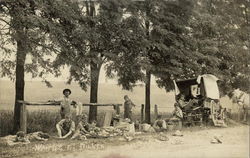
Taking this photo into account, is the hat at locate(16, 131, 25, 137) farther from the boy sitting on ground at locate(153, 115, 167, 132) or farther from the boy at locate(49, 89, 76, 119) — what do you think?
the boy sitting on ground at locate(153, 115, 167, 132)

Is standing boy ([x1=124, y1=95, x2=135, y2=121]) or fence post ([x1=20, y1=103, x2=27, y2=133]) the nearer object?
fence post ([x1=20, y1=103, x2=27, y2=133])

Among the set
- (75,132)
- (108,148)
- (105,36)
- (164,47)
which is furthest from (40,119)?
(164,47)

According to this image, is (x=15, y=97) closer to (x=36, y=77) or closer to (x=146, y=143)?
(x=36, y=77)

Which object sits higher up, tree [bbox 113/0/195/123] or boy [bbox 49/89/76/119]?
tree [bbox 113/0/195/123]

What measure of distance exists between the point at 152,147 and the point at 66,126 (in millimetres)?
1573

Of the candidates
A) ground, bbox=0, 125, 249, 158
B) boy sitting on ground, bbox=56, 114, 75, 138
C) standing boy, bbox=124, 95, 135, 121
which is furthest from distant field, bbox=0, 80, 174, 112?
ground, bbox=0, 125, 249, 158

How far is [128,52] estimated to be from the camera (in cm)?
802

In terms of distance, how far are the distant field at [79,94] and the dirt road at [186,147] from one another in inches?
34.9

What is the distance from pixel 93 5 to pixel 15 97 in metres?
2.06

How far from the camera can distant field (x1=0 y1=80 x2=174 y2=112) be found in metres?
6.56

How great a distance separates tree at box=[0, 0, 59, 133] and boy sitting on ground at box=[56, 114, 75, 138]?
2.70 ft

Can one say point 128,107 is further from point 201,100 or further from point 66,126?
point 201,100

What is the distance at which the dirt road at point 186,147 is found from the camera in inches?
273

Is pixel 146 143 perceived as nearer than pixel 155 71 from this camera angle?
Yes
